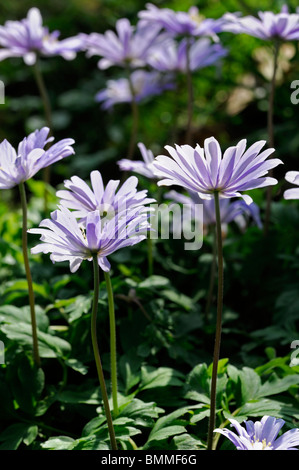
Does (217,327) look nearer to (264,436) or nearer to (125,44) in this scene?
(264,436)

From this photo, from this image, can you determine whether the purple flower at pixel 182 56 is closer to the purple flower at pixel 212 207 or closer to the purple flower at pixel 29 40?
the purple flower at pixel 29 40

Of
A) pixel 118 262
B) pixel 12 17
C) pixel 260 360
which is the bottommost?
pixel 260 360

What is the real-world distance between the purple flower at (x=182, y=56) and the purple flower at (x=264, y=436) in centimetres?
198

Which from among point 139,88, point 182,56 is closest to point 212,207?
point 182,56

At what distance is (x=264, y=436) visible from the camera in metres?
1.42

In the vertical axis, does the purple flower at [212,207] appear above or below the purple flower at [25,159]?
below

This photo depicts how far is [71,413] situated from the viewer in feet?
6.23

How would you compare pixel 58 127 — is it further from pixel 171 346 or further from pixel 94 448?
pixel 94 448

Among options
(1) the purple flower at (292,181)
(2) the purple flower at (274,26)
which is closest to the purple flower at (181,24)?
(2) the purple flower at (274,26)

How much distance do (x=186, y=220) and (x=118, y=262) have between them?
0.32 metres

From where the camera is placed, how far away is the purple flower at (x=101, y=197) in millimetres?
1576

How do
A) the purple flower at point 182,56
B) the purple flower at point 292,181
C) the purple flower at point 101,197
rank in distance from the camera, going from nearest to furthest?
the purple flower at point 292,181 < the purple flower at point 101,197 < the purple flower at point 182,56

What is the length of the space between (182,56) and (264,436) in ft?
6.97
